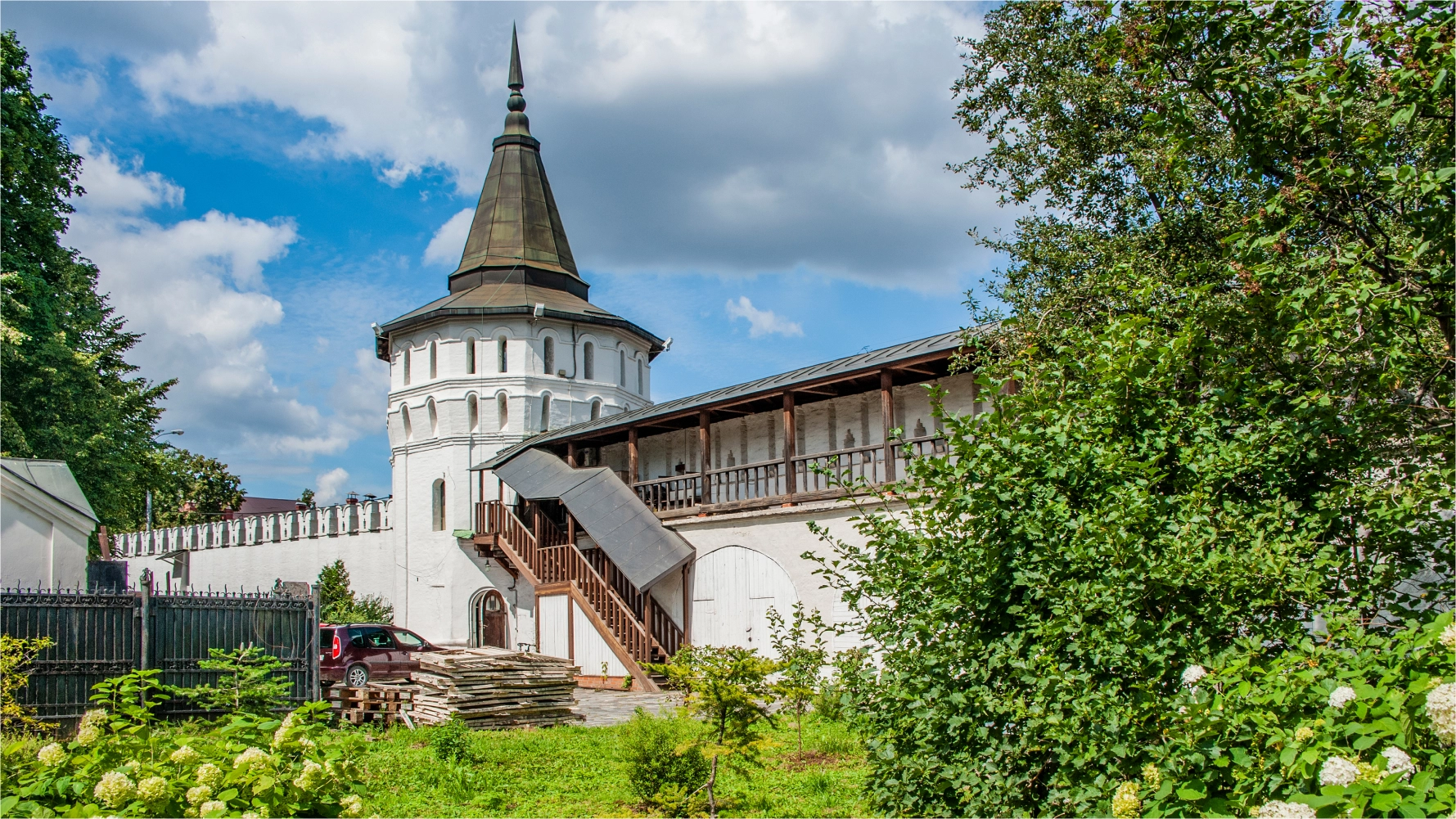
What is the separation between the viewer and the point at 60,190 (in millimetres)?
23438

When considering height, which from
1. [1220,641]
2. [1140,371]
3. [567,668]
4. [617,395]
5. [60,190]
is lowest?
[567,668]

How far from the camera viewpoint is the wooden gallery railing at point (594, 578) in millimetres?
19609

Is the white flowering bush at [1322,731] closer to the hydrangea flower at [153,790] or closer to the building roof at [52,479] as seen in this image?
the hydrangea flower at [153,790]

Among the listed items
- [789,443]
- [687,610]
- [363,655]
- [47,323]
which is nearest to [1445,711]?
[789,443]

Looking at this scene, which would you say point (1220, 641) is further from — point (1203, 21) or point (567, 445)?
point (567, 445)

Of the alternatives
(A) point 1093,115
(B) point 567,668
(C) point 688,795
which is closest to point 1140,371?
(C) point 688,795

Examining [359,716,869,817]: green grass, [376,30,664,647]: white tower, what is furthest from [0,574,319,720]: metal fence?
[376,30,664,647]: white tower

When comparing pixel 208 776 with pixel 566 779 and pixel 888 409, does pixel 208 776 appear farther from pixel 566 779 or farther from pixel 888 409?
pixel 888 409

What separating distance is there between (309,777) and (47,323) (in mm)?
22015

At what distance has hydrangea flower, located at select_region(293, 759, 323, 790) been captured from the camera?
4051mm

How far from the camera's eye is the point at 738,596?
18.6m

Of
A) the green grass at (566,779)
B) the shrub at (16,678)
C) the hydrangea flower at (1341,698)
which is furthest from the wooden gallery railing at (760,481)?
the hydrangea flower at (1341,698)

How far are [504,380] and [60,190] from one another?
1112 cm

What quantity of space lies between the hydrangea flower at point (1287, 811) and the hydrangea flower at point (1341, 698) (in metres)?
0.33
